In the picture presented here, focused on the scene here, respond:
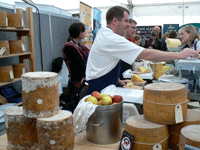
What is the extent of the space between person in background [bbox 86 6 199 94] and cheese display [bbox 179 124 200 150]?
2.65 ft

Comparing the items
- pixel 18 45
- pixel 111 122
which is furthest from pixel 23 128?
pixel 18 45

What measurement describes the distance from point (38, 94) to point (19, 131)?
10.8 inches

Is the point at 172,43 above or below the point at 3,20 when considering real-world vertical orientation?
below

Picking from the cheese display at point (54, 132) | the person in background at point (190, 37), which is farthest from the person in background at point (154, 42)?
the cheese display at point (54, 132)

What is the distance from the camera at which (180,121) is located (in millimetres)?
1074

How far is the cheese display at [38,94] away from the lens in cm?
107

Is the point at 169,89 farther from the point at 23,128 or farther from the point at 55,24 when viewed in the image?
the point at 55,24

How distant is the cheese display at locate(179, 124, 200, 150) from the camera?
34.4 inches

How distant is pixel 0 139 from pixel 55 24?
365cm

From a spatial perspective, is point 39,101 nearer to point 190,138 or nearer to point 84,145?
point 84,145

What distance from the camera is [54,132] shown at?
1052mm

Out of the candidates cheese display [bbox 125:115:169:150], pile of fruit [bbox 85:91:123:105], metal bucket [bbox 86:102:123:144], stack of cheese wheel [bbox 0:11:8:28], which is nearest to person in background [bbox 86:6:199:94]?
pile of fruit [bbox 85:91:123:105]

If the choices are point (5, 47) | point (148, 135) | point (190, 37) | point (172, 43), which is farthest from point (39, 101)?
point (190, 37)

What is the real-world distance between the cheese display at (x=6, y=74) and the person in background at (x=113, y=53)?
56.9 inches
